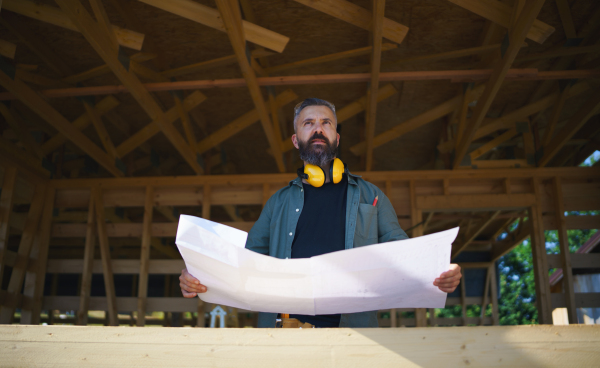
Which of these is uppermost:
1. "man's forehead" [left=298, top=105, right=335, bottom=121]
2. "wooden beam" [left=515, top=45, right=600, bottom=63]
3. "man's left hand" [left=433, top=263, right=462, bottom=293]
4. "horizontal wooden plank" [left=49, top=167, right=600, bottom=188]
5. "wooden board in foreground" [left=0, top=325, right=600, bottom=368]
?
"wooden beam" [left=515, top=45, right=600, bottom=63]

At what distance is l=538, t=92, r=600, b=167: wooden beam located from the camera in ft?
17.7

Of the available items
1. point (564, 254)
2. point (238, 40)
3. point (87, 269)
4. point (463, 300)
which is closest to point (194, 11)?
point (238, 40)

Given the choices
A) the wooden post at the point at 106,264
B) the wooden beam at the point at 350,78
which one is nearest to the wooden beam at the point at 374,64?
the wooden beam at the point at 350,78

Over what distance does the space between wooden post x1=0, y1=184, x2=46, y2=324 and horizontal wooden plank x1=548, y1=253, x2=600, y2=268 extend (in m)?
6.41

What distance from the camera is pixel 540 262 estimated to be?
6.12 metres

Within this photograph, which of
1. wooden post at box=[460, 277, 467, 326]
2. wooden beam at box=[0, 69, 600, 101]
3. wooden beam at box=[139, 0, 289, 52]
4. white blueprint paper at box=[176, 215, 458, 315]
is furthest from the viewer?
wooden post at box=[460, 277, 467, 326]

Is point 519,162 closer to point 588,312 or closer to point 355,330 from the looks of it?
point 588,312

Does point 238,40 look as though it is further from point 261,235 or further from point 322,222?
point 322,222

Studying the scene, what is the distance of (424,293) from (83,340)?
84cm

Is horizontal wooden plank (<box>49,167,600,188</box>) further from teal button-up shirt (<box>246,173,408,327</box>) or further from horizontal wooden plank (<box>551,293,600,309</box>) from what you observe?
teal button-up shirt (<box>246,173,408,327</box>)

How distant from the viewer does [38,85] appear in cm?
561

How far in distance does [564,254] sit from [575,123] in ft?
5.23

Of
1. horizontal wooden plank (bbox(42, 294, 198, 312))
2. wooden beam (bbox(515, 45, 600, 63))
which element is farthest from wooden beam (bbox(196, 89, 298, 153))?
wooden beam (bbox(515, 45, 600, 63))

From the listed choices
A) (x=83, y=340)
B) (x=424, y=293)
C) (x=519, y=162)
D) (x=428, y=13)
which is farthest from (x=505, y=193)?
(x=83, y=340)
